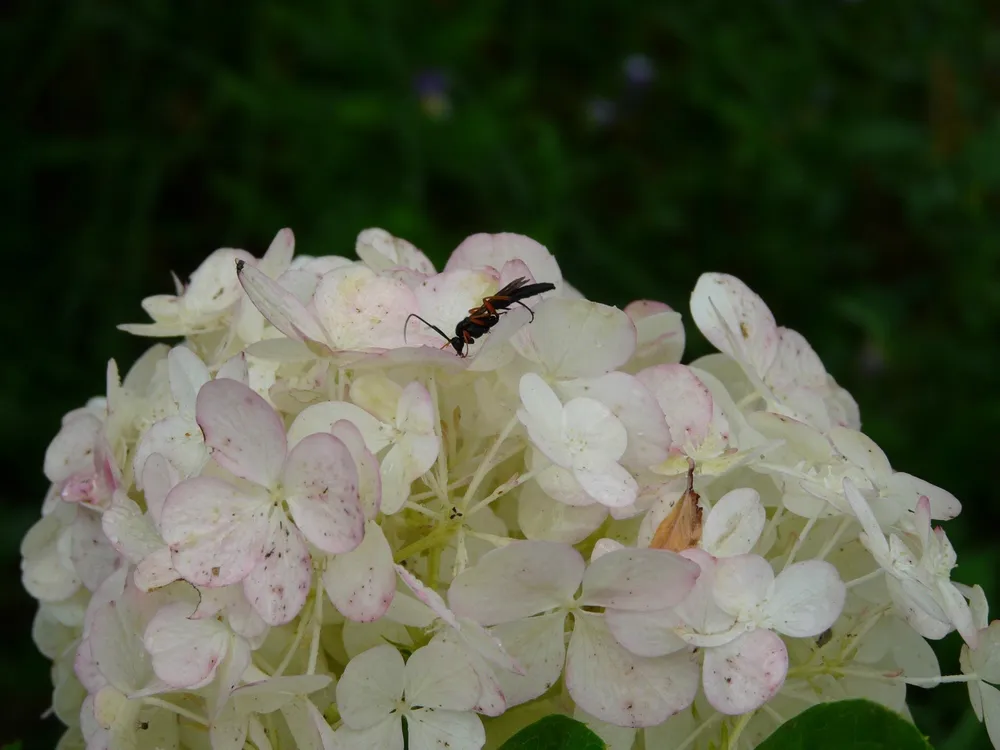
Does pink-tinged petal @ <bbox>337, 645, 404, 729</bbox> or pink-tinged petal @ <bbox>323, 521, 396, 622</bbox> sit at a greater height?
pink-tinged petal @ <bbox>323, 521, 396, 622</bbox>

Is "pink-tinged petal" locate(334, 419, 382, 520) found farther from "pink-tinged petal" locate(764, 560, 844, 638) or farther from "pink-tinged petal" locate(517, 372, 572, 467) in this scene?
"pink-tinged petal" locate(764, 560, 844, 638)

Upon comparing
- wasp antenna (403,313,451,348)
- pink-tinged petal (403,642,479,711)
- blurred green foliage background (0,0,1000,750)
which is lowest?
blurred green foliage background (0,0,1000,750)

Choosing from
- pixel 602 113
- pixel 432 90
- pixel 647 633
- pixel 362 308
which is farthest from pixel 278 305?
pixel 602 113

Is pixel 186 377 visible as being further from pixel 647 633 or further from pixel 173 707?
pixel 647 633

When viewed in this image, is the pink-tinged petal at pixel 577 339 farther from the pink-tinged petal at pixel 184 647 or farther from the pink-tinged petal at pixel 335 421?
the pink-tinged petal at pixel 184 647

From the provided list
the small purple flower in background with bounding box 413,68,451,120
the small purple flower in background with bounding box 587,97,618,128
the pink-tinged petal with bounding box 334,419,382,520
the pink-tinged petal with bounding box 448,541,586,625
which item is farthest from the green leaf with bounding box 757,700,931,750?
the small purple flower in background with bounding box 587,97,618,128

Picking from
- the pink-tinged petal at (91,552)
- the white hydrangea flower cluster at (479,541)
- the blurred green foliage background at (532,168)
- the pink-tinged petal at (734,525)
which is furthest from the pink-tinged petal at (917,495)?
the blurred green foliage background at (532,168)

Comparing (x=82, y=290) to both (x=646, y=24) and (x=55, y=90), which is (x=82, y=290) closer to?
(x=55, y=90)
